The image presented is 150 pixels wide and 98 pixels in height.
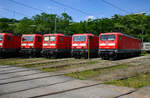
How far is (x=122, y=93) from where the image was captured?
5.25 meters

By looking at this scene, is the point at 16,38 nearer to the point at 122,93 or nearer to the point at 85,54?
the point at 85,54

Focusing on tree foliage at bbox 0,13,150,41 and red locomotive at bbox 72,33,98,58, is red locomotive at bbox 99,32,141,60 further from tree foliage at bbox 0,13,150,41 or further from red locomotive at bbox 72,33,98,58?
tree foliage at bbox 0,13,150,41

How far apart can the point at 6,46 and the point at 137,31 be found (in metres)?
41.5

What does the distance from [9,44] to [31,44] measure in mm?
Result: 2539

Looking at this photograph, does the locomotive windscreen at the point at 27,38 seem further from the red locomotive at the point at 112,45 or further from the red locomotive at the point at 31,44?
the red locomotive at the point at 112,45

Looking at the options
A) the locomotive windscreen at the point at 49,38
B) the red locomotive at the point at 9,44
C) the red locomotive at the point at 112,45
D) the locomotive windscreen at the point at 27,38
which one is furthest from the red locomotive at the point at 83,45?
the red locomotive at the point at 9,44

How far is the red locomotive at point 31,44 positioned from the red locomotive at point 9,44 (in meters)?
0.96

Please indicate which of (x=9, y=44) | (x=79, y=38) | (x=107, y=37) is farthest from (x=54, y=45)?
(x=107, y=37)

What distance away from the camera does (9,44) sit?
733 inches

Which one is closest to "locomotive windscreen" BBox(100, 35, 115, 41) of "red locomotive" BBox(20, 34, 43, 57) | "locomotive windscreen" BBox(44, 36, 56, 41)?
"locomotive windscreen" BBox(44, 36, 56, 41)

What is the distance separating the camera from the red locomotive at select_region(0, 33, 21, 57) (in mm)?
17756

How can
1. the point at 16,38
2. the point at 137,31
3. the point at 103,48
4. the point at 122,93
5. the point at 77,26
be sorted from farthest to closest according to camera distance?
1. the point at 137,31
2. the point at 77,26
3. the point at 16,38
4. the point at 103,48
5. the point at 122,93

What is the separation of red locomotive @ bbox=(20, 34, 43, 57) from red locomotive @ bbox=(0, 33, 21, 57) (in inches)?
37.9

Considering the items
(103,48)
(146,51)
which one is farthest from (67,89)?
(146,51)
